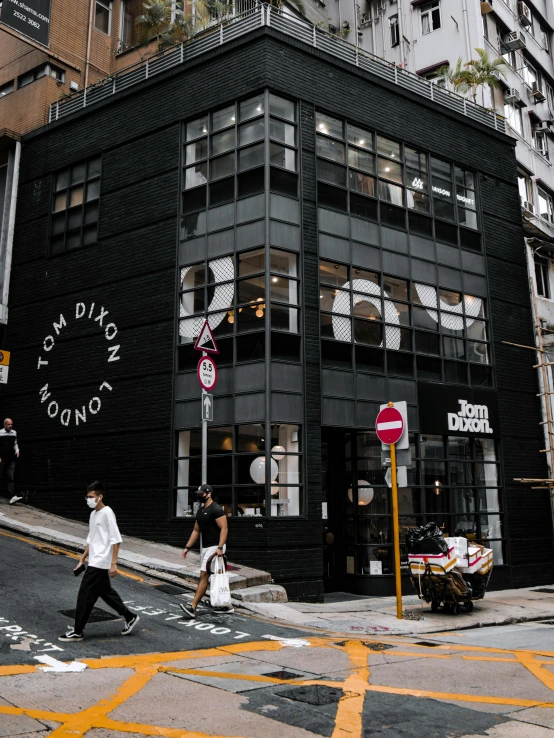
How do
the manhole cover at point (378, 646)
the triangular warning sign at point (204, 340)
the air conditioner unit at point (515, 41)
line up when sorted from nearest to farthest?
the manhole cover at point (378, 646)
the triangular warning sign at point (204, 340)
the air conditioner unit at point (515, 41)

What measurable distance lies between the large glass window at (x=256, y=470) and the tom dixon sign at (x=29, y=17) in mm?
13244

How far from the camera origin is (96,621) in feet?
31.1

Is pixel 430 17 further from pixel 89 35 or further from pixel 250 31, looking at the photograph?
pixel 250 31

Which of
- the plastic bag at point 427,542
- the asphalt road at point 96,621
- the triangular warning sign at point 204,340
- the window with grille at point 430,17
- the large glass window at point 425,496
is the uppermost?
the window with grille at point 430,17

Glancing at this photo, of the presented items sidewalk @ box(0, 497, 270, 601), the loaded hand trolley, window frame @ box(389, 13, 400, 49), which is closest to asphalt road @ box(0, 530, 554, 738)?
the loaded hand trolley

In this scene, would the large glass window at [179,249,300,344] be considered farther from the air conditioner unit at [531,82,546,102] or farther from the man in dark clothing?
the air conditioner unit at [531,82,546,102]

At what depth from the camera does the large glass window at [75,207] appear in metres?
19.2

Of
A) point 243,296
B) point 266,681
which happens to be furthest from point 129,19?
point 266,681

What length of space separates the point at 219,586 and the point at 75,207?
42.7 feet

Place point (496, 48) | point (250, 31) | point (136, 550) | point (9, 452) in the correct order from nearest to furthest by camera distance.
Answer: point (136, 550) → point (250, 31) → point (9, 452) → point (496, 48)

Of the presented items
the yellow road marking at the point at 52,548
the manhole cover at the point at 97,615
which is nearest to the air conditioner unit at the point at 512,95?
the yellow road marking at the point at 52,548

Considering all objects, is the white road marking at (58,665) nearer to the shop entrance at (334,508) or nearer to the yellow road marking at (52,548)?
the yellow road marking at (52,548)

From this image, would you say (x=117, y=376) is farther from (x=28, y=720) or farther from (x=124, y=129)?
(x=28, y=720)

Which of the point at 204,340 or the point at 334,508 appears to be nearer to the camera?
the point at 204,340
